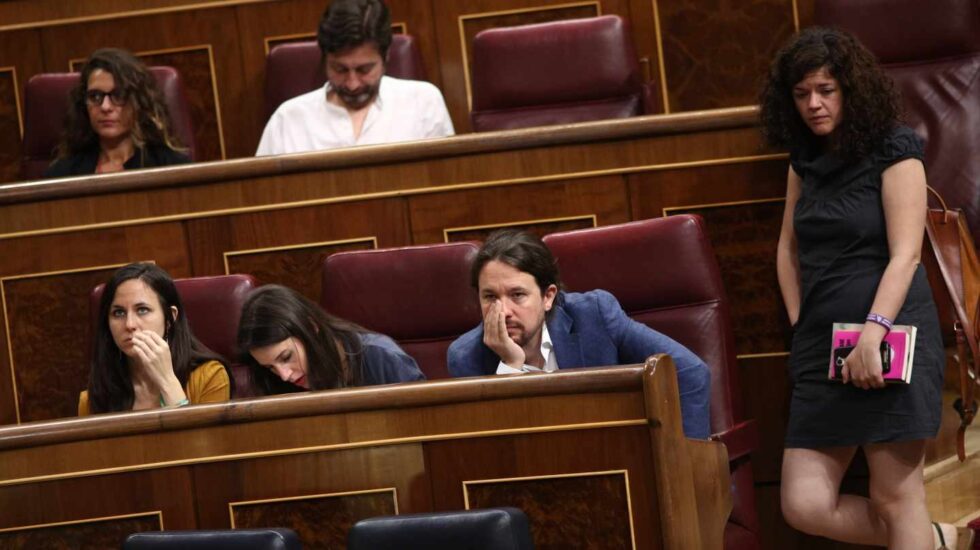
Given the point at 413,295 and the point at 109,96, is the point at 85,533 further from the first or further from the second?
the point at 109,96

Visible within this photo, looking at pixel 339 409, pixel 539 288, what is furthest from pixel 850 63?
pixel 339 409

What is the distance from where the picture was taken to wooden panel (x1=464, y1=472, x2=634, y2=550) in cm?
83

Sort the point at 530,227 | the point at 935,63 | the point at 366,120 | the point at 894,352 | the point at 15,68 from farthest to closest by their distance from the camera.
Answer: the point at 15,68
the point at 366,120
the point at 935,63
the point at 530,227
the point at 894,352

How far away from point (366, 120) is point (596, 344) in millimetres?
541

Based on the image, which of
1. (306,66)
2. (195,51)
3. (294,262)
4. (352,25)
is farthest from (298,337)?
(195,51)

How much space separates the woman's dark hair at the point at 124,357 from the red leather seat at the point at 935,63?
652 millimetres

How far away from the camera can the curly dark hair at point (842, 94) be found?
102cm

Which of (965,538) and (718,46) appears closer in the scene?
(965,538)

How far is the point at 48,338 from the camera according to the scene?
1.26 m

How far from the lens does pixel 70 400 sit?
126 cm

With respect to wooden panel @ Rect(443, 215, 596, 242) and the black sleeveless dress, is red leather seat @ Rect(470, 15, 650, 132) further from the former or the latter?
the black sleeveless dress

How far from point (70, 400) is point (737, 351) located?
56cm

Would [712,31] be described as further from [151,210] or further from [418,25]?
[151,210]

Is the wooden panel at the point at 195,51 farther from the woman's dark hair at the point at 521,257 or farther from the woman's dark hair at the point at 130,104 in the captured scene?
the woman's dark hair at the point at 521,257
